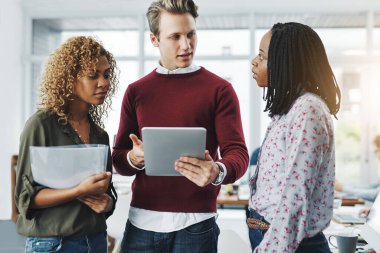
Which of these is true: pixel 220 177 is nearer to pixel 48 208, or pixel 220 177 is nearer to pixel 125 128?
pixel 125 128

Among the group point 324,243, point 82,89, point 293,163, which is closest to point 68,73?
point 82,89

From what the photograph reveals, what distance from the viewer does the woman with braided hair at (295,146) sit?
1175 millimetres

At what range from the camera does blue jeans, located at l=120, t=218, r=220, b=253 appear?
1.49 m

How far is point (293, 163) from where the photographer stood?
1.18 meters

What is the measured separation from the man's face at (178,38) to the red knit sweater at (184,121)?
6 centimetres

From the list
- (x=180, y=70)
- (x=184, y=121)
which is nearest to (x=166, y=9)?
(x=180, y=70)

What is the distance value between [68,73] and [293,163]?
0.80 m

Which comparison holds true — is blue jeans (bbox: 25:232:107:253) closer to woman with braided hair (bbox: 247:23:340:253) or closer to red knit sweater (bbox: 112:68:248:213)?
red knit sweater (bbox: 112:68:248:213)

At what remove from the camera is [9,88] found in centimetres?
641

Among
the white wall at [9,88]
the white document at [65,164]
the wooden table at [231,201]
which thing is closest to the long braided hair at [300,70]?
the white document at [65,164]

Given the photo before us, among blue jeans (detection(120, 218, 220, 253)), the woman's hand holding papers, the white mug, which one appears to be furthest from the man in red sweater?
the white mug

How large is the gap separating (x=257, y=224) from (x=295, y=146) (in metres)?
0.32

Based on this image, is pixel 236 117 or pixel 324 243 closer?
pixel 324 243

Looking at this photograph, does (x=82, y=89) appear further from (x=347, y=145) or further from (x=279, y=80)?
(x=347, y=145)
